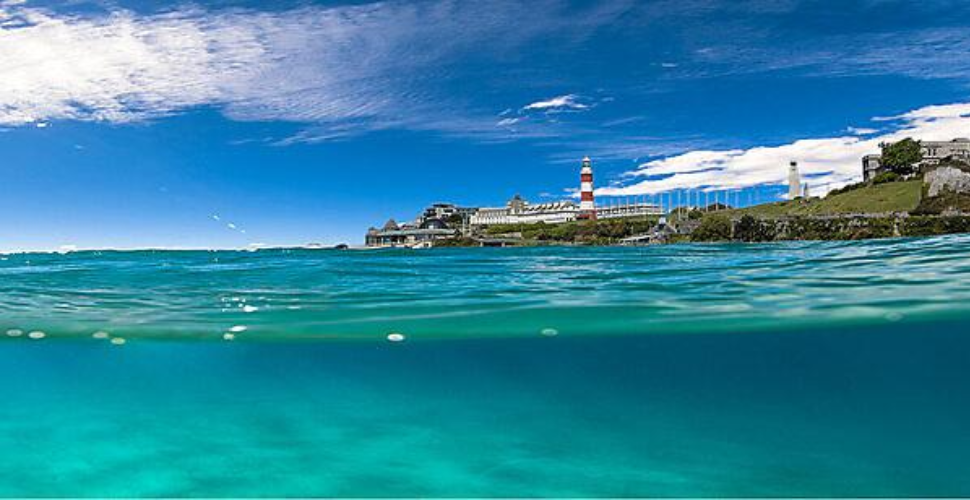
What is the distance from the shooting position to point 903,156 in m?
112

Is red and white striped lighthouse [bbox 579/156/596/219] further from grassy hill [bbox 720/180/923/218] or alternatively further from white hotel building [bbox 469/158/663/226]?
grassy hill [bbox 720/180/923/218]

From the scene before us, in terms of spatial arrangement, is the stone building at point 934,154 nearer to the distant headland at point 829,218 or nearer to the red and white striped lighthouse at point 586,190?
the distant headland at point 829,218

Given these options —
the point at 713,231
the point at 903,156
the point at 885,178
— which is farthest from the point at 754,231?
the point at 903,156

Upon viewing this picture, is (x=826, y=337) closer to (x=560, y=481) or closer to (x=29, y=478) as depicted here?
(x=560, y=481)

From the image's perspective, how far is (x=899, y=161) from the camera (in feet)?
371

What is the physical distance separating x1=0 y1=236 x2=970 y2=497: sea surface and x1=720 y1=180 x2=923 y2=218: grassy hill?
70106 mm

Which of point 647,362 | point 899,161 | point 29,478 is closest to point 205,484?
point 29,478

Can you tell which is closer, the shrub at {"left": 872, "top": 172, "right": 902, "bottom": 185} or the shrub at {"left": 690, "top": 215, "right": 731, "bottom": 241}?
the shrub at {"left": 690, "top": 215, "right": 731, "bottom": 241}

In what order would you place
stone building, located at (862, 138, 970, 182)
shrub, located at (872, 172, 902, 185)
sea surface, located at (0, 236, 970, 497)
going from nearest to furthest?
sea surface, located at (0, 236, 970, 497), shrub, located at (872, 172, 902, 185), stone building, located at (862, 138, 970, 182)

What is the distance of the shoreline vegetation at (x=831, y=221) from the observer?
6875cm

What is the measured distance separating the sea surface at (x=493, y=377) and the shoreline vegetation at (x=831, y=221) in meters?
52.4

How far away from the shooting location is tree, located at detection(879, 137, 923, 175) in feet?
367

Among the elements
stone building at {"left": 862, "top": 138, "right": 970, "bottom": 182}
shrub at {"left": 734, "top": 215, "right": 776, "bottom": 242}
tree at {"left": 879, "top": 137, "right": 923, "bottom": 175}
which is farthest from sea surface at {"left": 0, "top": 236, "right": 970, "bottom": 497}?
stone building at {"left": 862, "top": 138, "right": 970, "bottom": 182}

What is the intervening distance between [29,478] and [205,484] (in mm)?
2531
